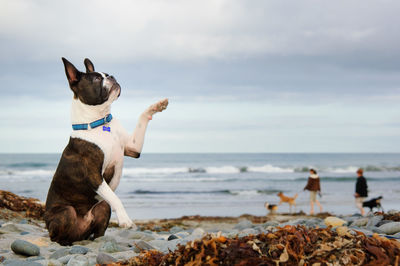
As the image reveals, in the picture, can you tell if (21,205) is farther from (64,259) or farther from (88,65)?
(64,259)

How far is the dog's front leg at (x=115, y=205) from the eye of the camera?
15.5 feet

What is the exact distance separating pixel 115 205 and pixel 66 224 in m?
0.86

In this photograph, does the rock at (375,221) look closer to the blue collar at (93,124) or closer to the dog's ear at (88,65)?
the blue collar at (93,124)

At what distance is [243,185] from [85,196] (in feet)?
77.9

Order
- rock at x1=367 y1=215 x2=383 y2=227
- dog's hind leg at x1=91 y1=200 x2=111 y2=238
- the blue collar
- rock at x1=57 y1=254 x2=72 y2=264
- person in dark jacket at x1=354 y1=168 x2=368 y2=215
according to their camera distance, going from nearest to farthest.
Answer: rock at x1=57 y1=254 x2=72 y2=264 → the blue collar → dog's hind leg at x1=91 y1=200 x2=111 y2=238 → rock at x1=367 y1=215 x2=383 y2=227 → person in dark jacket at x1=354 y1=168 x2=368 y2=215

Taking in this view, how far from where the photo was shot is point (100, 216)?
5488 millimetres

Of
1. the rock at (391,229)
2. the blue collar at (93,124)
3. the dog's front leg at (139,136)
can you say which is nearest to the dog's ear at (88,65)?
the blue collar at (93,124)

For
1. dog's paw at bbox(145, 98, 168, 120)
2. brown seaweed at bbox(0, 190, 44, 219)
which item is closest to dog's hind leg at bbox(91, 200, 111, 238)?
dog's paw at bbox(145, 98, 168, 120)

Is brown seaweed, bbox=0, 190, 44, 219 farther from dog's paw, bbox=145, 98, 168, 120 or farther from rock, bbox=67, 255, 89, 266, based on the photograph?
rock, bbox=67, 255, 89, 266

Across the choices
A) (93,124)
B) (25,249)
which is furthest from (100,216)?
(93,124)

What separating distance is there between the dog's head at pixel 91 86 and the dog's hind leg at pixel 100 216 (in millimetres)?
1367

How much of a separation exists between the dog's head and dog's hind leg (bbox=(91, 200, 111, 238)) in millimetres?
1367

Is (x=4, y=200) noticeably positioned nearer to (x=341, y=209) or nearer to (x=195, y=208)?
(x=195, y=208)

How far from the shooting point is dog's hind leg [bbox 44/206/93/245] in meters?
5.23
